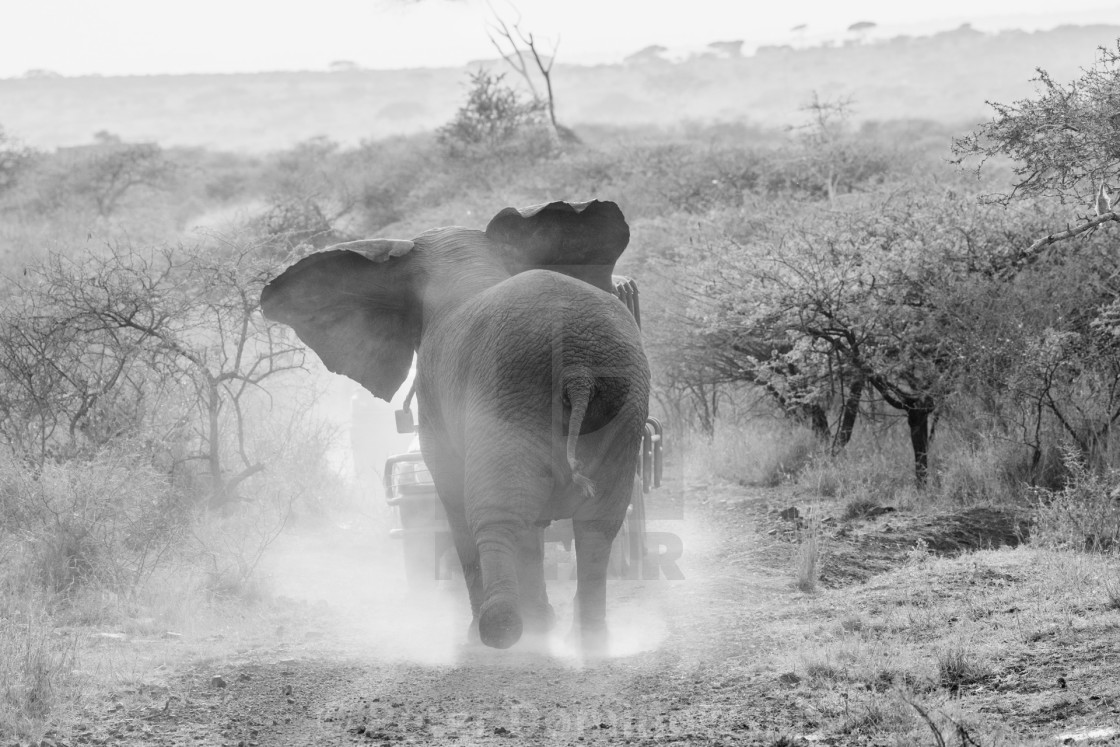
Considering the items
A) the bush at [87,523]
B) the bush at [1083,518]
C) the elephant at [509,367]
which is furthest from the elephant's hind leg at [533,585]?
the bush at [1083,518]

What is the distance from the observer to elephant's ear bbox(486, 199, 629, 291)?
6812 mm

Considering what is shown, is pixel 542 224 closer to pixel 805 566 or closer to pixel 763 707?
Result: pixel 763 707

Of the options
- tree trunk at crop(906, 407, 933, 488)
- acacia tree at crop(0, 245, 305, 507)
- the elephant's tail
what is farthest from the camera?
tree trunk at crop(906, 407, 933, 488)

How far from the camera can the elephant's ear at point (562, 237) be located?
681 centimetres

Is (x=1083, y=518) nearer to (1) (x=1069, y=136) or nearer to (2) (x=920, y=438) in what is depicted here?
(1) (x=1069, y=136)

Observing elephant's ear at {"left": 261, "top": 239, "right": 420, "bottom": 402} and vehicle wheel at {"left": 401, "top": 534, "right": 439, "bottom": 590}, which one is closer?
elephant's ear at {"left": 261, "top": 239, "right": 420, "bottom": 402}

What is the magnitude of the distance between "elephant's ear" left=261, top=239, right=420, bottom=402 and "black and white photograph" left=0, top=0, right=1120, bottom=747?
0.02m

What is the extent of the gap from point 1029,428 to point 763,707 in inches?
262

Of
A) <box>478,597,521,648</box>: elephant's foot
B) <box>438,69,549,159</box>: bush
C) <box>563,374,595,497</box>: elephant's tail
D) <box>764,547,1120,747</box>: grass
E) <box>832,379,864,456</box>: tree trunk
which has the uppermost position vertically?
<box>438,69,549,159</box>: bush

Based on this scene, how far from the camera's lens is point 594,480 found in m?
6.28

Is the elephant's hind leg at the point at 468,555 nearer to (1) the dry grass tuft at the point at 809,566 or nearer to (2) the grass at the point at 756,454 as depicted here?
(1) the dry grass tuft at the point at 809,566

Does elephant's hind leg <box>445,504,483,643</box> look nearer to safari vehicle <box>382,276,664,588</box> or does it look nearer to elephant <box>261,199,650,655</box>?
elephant <box>261,199,650,655</box>

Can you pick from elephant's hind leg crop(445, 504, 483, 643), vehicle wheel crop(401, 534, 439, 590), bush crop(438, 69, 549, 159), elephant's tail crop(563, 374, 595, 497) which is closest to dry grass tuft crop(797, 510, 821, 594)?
vehicle wheel crop(401, 534, 439, 590)

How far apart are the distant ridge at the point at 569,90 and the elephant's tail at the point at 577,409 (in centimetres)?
6469
